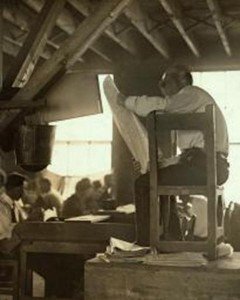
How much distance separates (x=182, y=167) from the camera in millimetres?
4719

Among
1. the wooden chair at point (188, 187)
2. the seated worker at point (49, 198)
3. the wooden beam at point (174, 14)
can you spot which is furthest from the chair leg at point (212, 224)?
the seated worker at point (49, 198)

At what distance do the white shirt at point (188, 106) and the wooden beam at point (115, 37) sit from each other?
2.34 metres

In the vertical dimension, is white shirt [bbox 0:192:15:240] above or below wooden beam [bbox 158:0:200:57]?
below

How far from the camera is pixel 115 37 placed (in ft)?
27.6

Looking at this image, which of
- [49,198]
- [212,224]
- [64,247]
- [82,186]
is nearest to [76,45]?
[64,247]

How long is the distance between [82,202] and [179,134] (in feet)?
16.6

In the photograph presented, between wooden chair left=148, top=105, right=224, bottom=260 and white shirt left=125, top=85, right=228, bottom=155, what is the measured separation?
29 cm

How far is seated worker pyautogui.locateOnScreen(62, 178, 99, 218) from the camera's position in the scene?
962 centimetres

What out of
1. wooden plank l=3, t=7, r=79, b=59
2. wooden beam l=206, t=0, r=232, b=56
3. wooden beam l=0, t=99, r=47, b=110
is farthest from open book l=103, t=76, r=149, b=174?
wooden plank l=3, t=7, r=79, b=59

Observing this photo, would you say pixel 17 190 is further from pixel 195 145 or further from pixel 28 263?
pixel 195 145

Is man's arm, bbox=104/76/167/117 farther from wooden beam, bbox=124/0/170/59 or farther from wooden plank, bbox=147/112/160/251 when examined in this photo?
wooden beam, bbox=124/0/170/59

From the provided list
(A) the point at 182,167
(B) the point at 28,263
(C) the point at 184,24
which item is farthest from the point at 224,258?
(C) the point at 184,24

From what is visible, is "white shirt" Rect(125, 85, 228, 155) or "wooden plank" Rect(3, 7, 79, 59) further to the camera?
"wooden plank" Rect(3, 7, 79, 59)

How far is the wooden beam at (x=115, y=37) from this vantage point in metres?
7.06
